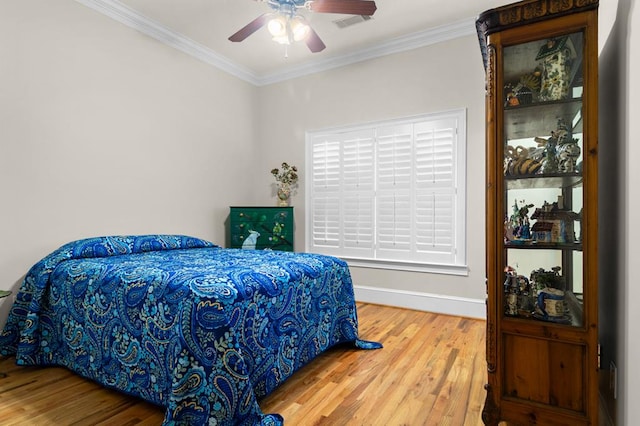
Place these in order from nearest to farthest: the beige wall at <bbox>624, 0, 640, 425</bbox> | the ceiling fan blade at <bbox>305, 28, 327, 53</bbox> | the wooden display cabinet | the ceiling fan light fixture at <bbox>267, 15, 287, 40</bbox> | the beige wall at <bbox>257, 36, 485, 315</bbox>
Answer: the beige wall at <bbox>624, 0, 640, 425</bbox>, the wooden display cabinet, the ceiling fan light fixture at <bbox>267, 15, 287, 40</bbox>, the ceiling fan blade at <bbox>305, 28, 327, 53</bbox>, the beige wall at <bbox>257, 36, 485, 315</bbox>

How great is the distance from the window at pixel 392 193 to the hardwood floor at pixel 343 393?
1229mm

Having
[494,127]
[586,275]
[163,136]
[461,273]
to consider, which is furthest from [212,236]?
[586,275]

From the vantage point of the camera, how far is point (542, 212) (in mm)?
1760

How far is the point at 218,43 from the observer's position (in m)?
4.00

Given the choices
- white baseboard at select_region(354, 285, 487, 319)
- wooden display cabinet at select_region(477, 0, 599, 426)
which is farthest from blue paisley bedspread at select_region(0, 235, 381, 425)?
white baseboard at select_region(354, 285, 487, 319)

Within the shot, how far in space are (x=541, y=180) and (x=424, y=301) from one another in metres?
2.34

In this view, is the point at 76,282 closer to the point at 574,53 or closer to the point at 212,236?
the point at 212,236

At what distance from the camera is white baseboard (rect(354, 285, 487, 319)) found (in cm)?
355

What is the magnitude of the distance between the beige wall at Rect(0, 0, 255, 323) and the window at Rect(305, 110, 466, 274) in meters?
1.29

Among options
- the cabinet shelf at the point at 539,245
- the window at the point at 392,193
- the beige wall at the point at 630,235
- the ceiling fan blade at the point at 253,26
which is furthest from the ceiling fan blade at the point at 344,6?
the cabinet shelf at the point at 539,245

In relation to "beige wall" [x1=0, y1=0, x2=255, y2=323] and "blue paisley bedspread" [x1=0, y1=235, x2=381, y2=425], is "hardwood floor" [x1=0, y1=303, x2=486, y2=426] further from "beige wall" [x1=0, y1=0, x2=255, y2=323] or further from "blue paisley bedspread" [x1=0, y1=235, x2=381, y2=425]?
"beige wall" [x1=0, y1=0, x2=255, y2=323]

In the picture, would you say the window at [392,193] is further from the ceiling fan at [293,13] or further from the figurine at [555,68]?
the figurine at [555,68]

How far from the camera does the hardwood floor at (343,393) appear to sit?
1.82m

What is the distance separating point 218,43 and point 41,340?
3337 mm
